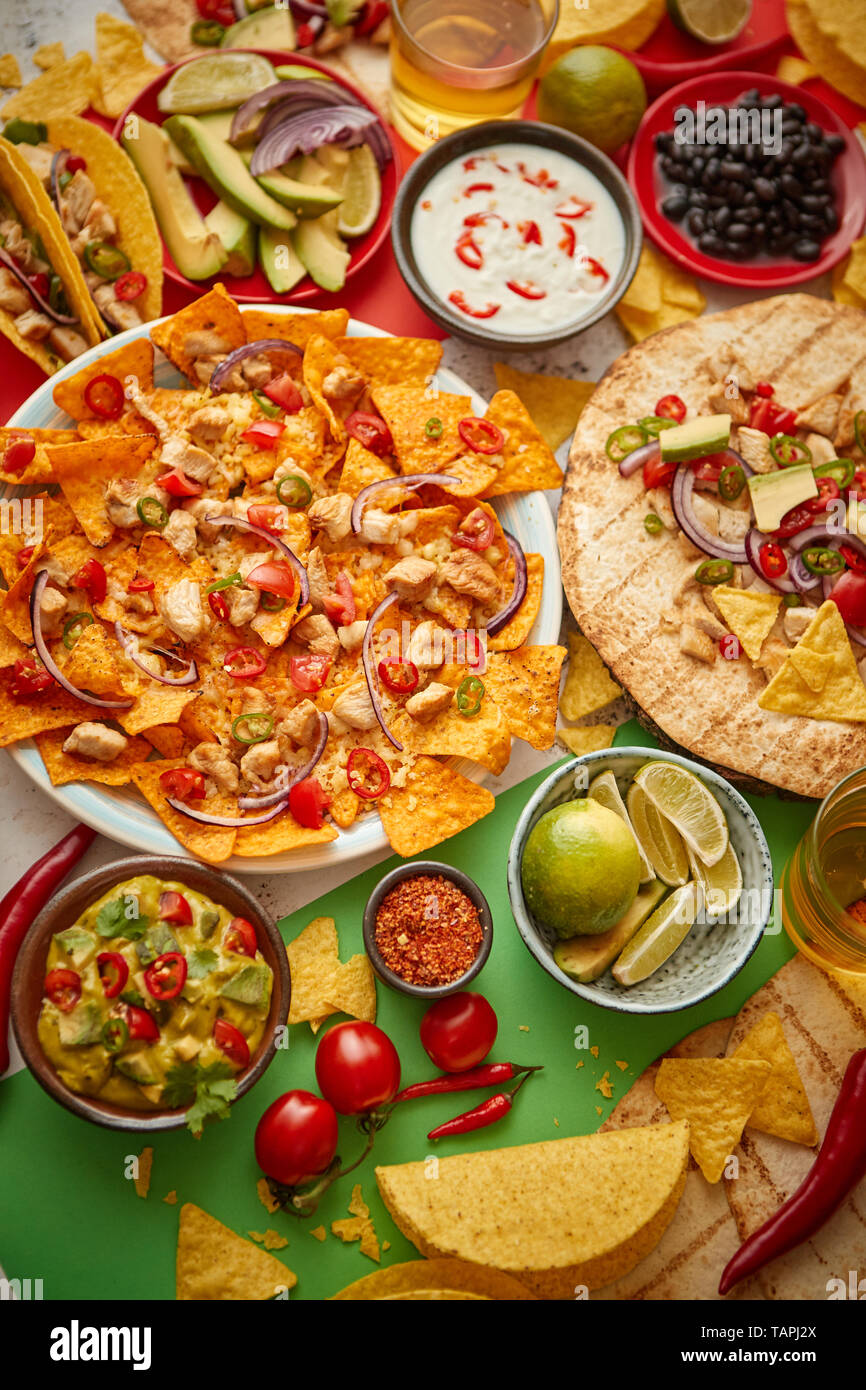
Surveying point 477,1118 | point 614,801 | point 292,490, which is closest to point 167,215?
point 292,490

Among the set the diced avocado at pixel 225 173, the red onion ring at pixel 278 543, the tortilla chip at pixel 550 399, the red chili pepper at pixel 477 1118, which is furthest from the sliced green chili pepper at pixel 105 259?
the red chili pepper at pixel 477 1118

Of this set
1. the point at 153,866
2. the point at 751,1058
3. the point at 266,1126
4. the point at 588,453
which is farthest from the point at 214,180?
the point at 751,1058

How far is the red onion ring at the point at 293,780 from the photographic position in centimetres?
377

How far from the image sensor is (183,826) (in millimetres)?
3709

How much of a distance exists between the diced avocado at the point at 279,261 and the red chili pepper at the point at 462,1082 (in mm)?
2953

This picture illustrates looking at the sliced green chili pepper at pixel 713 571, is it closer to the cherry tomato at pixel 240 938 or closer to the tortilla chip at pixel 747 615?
the tortilla chip at pixel 747 615

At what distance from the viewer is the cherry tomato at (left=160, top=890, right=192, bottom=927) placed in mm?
3521

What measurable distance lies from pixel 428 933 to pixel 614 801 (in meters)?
0.78

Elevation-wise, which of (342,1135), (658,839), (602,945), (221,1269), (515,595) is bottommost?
(221,1269)

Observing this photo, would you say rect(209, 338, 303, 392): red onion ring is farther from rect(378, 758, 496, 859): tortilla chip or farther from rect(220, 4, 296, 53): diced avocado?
rect(378, 758, 496, 859): tortilla chip

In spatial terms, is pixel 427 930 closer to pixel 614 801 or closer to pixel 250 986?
pixel 250 986

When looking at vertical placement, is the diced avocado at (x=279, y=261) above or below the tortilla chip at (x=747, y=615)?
above

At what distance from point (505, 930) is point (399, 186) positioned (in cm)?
285

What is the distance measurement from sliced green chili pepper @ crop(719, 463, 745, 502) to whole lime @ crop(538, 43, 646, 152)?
1485mm
